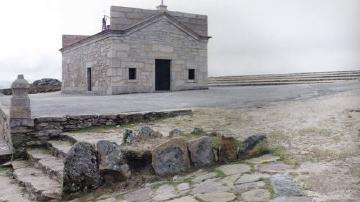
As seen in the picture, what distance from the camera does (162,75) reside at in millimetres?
22234

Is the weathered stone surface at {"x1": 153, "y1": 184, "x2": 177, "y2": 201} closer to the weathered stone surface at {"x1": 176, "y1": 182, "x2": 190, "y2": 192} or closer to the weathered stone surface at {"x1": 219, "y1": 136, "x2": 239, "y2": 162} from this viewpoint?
the weathered stone surface at {"x1": 176, "y1": 182, "x2": 190, "y2": 192}

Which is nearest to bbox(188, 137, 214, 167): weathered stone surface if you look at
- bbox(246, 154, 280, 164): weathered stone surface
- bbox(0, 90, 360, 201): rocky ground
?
bbox(0, 90, 360, 201): rocky ground

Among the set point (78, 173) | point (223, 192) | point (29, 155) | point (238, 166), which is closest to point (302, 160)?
point (238, 166)

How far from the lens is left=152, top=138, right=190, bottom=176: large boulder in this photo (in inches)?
235

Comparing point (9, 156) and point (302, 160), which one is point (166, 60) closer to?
point (9, 156)

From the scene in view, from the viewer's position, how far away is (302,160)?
17.7 ft

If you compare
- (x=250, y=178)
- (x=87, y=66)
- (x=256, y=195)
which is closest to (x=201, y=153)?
(x=250, y=178)

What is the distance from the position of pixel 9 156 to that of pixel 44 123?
1.01 m

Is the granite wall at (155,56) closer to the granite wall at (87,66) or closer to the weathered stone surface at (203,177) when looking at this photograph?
the granite wall at (87,66)

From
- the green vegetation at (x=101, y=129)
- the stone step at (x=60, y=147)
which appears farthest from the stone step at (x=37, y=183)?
the green vegetation at (x=101, y=129)

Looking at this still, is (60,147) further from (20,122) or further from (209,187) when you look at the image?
(209,187)

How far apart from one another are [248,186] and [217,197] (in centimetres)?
40

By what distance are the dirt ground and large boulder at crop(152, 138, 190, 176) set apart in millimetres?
1288

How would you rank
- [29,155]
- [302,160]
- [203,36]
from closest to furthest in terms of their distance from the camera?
1. [302,160]
2. [29,155]
3. [203,36]
